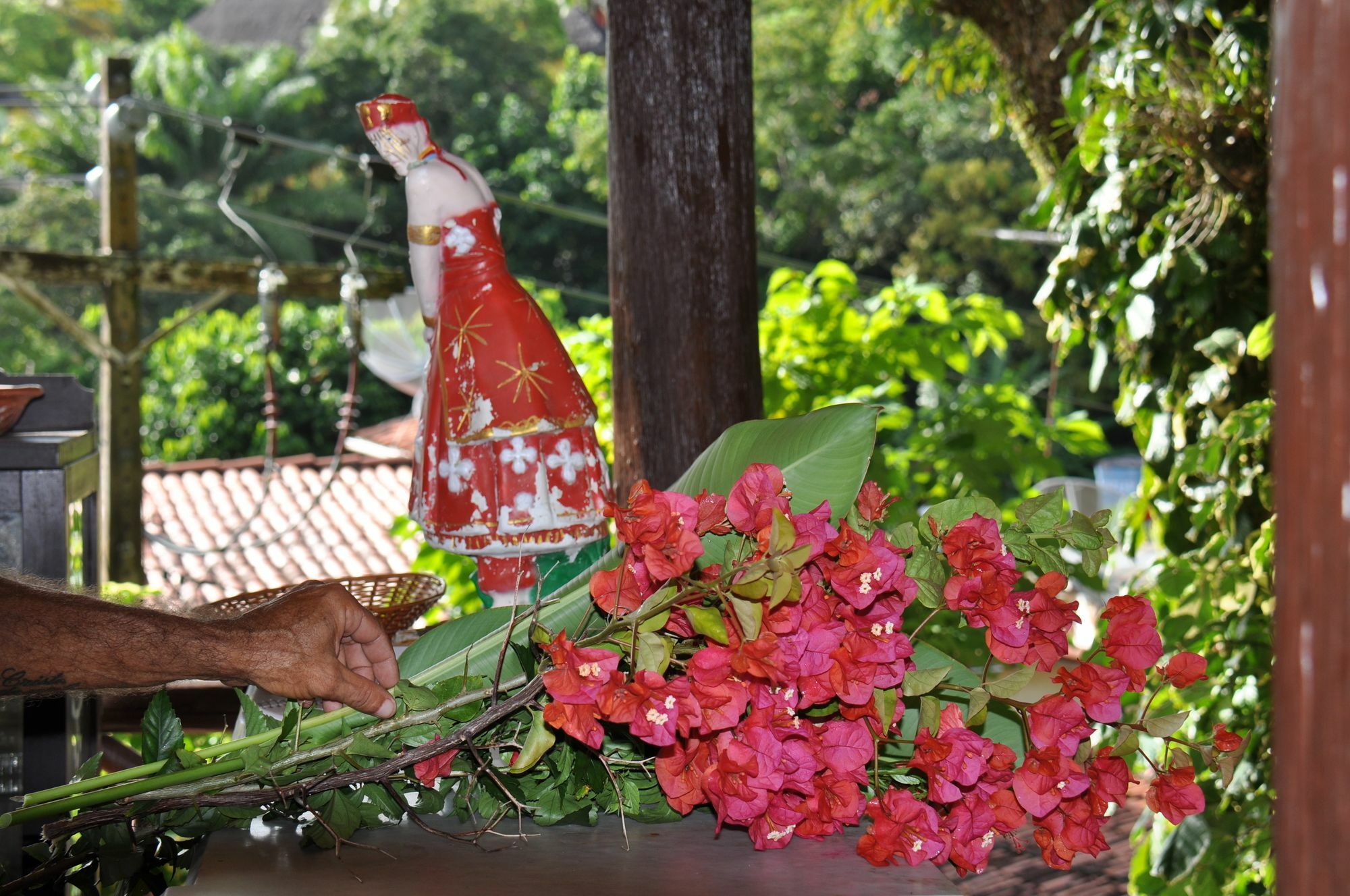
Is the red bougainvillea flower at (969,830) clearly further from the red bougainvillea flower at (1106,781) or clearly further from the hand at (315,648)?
the hand at (315,648)

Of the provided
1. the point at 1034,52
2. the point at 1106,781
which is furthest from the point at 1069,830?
the point at 1034,52

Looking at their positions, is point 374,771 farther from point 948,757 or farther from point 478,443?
point 478,443

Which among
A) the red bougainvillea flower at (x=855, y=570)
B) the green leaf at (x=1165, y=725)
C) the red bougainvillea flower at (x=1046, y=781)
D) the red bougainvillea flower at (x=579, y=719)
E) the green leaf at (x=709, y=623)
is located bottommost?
the red bougainvillea flower at (x=1046, y=781)

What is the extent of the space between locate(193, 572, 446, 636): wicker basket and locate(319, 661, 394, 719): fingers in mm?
→ 490

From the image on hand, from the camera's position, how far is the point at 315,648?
969 mm

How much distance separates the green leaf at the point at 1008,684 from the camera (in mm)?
863

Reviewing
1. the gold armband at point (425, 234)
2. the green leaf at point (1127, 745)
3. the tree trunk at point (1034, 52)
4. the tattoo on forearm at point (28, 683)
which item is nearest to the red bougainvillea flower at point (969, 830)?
the green leaf at point (1127, 745)

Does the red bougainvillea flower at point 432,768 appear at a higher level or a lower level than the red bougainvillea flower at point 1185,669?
lower

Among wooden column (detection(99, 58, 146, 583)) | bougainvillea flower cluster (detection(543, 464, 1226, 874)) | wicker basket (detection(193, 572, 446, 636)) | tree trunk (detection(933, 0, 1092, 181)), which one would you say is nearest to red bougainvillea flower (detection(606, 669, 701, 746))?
bougainvillea flower cluster (detection(543, 464, 1226, 874))

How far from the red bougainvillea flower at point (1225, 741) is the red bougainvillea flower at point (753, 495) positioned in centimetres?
35

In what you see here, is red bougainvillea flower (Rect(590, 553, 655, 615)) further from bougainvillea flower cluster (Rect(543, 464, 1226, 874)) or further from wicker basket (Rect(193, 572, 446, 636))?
wicker basket (Rect(193, 572, 446, 636))

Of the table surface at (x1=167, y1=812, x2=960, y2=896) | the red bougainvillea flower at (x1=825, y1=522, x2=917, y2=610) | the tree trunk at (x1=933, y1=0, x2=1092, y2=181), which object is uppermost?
the tree trunk at (x1=933, y1=0, x2=1092, y2=181)

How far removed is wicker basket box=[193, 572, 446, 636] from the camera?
1.47 m

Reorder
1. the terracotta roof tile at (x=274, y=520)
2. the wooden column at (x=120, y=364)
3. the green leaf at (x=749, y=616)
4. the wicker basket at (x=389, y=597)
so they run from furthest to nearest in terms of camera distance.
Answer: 1. the terracotta roof tile at (x=274, y=520)
2. the wooden column at (x=120, y=364)
3. the wicker basket at (x=389, y=597)
4. the green leaf at (x=749, y=616)
